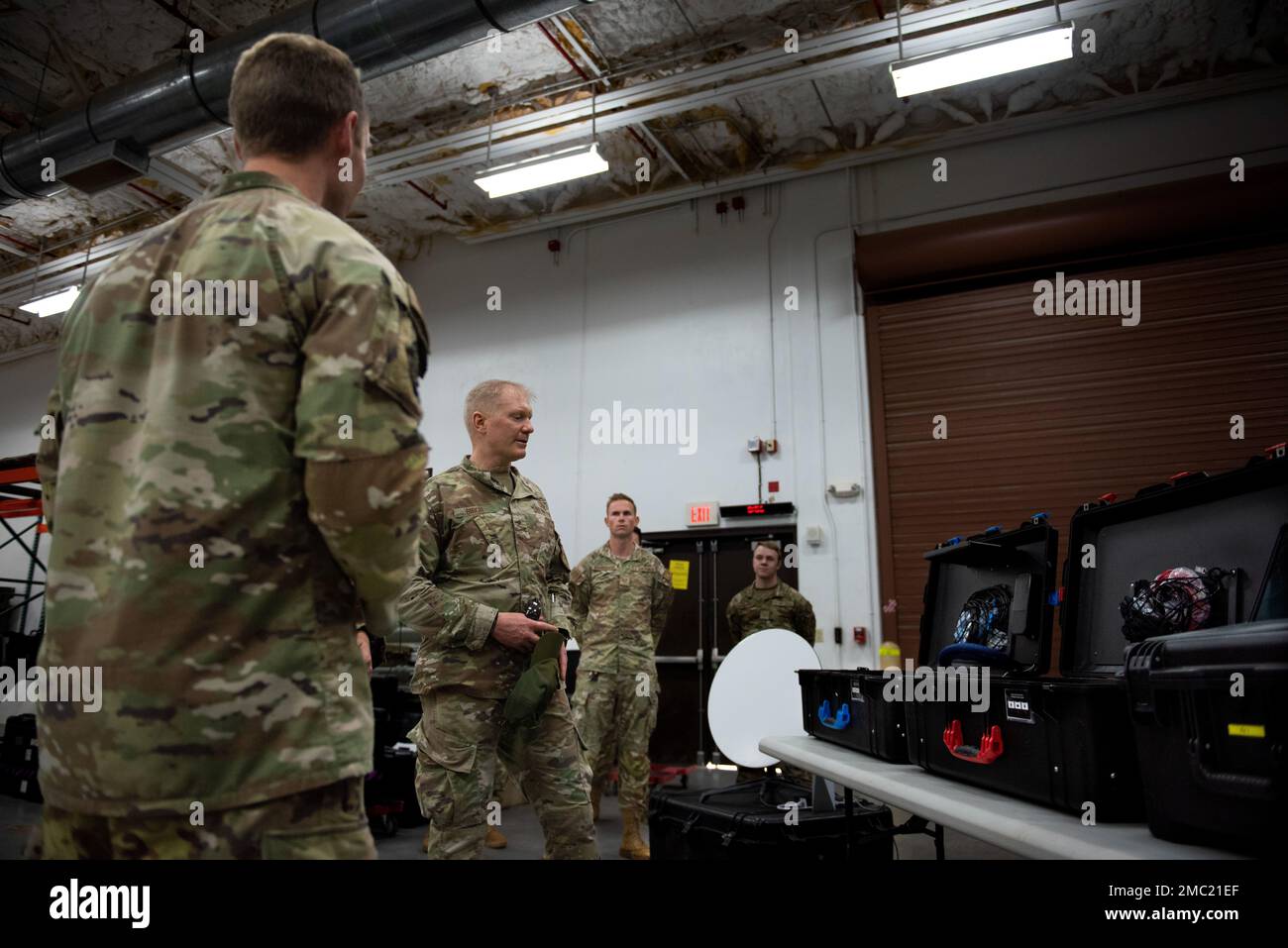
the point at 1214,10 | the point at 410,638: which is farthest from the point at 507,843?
the point at 1214,10

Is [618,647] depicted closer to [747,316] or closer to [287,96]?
[747,316]

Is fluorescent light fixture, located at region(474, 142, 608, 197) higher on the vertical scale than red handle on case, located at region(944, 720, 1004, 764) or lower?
higher

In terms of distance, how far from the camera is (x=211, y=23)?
18.1 feet

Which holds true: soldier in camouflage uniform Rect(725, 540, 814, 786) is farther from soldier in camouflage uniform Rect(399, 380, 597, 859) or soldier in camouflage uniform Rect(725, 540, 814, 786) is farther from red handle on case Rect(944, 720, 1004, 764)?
red handle on case Rect(944, 720, 1004, 764)

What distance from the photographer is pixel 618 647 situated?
4.79 m

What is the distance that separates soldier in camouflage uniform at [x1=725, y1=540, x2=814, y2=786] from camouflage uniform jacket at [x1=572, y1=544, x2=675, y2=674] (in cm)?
82

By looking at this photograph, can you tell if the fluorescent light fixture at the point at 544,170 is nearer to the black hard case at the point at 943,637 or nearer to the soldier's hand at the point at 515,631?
the black hard case at the point at 943,637

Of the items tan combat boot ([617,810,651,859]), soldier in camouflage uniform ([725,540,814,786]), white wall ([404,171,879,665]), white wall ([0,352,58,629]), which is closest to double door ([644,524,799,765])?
white wall ([404,171,879,665])

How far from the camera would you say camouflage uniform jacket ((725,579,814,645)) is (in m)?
5.53

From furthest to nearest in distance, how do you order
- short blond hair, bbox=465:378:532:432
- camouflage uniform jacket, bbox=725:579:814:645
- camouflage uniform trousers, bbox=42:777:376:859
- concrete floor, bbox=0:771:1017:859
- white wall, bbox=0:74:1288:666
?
1. white wall, bbox=0:74:1288:666
2. camouflage uniform jacket, bbox=725:579:814:645
3. concrete floor, bbox=0:771:1017:859
4. short blond hair, bbox=465:378:532:432
5. camouflage uniform trousers, bbox=42:777:376:859

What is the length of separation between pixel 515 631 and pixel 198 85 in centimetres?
431

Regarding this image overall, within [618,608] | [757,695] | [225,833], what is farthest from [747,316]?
[225,833]

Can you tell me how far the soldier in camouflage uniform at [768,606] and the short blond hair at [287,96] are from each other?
4.69m

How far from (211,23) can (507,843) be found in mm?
5653
